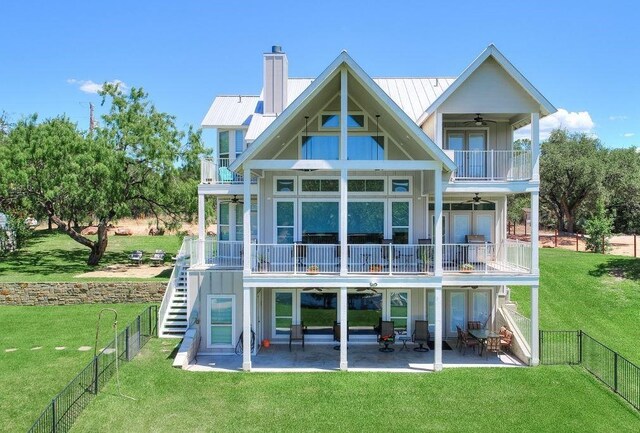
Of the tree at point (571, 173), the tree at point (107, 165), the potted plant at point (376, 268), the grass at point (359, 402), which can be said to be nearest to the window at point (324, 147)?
the potted plant at point (376, 268)

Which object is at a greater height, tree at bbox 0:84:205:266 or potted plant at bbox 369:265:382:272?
tree at bbox 0:84:205:266

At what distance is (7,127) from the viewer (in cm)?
5453

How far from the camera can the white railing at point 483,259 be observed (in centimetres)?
1655

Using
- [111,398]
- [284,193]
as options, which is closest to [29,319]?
[111,398]

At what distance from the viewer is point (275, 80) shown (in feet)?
66.3

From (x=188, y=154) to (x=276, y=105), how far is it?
1291 centimetres

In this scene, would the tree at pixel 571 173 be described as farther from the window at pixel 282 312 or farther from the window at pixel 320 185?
Result: the window at pixel 282 312

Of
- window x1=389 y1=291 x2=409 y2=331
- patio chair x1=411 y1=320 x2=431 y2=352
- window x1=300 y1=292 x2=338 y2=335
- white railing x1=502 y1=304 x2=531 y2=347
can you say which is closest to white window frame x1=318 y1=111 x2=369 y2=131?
window x1=300 y1=292 x2=338 y2=335

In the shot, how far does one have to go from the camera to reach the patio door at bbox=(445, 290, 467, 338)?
18953 mm

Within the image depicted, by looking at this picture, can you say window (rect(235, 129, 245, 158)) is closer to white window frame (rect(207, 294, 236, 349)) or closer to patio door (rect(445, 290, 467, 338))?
white window frame (rect(207, 294, 236, 349))

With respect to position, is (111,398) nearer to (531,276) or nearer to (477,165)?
(531,276)

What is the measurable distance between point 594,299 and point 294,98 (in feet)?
53.5

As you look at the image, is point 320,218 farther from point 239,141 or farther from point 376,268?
point 239,141

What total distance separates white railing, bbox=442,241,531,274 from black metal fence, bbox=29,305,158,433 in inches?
439
